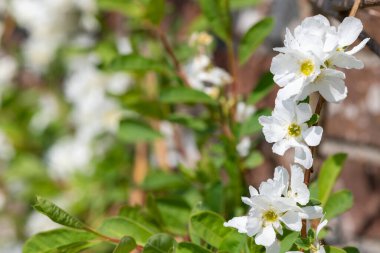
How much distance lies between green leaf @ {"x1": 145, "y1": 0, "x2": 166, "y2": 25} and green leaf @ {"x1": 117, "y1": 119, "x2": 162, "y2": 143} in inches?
5.9

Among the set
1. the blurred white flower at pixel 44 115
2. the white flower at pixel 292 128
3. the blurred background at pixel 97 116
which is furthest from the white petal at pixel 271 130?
the blurred white flower at pixel 44 115

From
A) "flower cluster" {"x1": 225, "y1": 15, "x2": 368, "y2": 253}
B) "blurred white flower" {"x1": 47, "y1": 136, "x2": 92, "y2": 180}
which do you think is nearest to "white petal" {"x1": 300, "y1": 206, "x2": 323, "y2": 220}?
"flower cluster" {"x1": 225, "y1": 15, "x2": 368, "y2": 253}

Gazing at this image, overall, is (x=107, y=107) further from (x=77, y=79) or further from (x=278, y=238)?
(x=278, y=238)

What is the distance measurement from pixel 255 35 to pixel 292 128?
0.82 ft

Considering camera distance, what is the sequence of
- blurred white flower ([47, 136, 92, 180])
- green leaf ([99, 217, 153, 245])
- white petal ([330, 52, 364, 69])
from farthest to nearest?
blurred white flower ([47, 136, 92, 180]) → green leaf ([99, 217, 153, 245]) → white petal ([330, 52, 364, 69])

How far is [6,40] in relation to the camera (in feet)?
5.08

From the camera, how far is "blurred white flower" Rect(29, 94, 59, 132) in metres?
1.42

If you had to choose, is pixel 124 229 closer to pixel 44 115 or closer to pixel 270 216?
pixel 270 216

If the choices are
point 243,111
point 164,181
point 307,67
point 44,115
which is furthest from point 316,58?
point 44,115

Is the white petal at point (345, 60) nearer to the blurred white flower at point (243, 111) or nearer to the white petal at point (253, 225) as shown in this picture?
the white petal at point (253, 225)

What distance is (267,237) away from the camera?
1.48ft

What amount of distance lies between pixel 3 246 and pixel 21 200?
0.10 metres

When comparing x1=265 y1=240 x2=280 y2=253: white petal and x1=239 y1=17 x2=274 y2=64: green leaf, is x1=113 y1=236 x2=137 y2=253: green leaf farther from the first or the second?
x1=239 y1=17 x2=274 y2=64: green leaf

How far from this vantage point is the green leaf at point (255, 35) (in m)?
0.68
